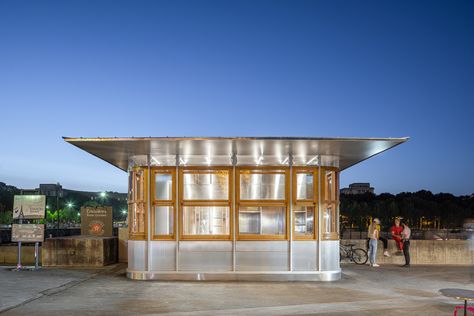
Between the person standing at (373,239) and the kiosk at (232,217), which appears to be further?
the person standing at (373,239)

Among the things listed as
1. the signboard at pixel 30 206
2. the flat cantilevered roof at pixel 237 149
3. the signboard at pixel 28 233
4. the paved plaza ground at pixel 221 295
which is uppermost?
→ the flat cantilevered roof at pixel 237 149

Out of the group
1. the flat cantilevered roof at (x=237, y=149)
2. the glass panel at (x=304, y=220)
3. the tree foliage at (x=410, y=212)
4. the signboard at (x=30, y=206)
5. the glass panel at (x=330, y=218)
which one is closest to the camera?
the flat cantilevered roof at (x=237, y=149)

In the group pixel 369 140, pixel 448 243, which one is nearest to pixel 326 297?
pixel 369 140

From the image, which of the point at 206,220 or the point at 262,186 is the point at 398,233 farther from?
the point at 206,220

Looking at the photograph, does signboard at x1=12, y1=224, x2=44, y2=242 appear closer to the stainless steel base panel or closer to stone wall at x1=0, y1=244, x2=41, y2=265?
stone wall at x1=0, y1=244, x2=41, y2=265

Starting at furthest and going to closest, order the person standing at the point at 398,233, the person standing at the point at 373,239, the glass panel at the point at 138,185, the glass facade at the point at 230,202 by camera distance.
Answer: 1. the person standing at the point at 398,233
2. the person standing at the point at 373,239
3. the glass panel at the point at 138,185
4. the glass facade at the point at 230,202

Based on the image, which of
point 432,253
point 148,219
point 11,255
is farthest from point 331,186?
point 11,255

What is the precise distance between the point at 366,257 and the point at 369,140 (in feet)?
29.2

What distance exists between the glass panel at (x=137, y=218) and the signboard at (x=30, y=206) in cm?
360

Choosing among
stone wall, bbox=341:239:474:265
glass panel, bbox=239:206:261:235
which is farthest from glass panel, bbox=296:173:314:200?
stone wall, bbox=341:239:474:265

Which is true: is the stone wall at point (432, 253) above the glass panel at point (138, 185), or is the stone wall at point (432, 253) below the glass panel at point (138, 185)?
below

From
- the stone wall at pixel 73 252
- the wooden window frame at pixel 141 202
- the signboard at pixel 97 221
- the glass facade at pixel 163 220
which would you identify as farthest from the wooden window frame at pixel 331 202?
Answer: the signboard at pixel 97 221

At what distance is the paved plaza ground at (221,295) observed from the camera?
1091 cm

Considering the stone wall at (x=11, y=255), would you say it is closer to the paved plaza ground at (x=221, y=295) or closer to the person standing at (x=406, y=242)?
the paved plaza ground at (x=221, y=295)
